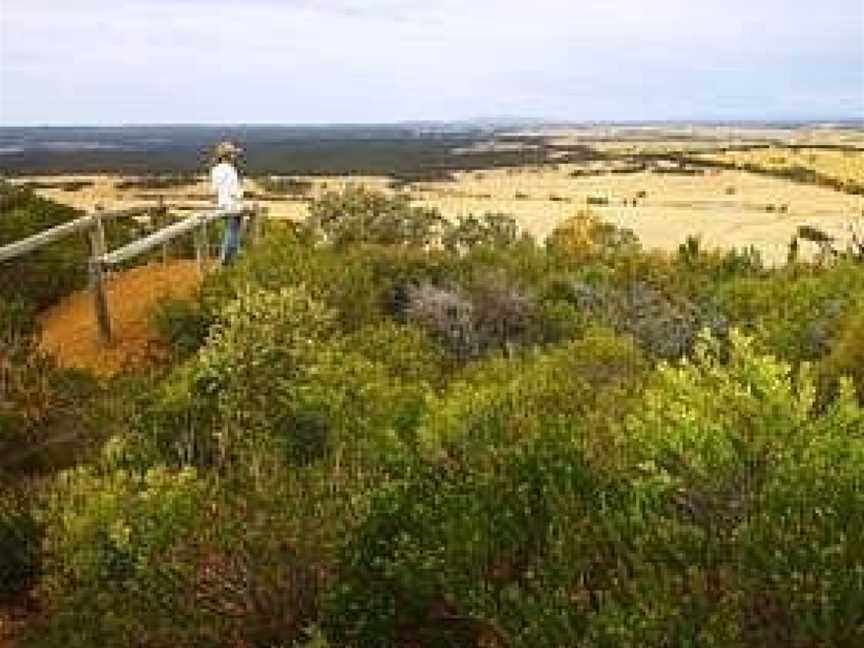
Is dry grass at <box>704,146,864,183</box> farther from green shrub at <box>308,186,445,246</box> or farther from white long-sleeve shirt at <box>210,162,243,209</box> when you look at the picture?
white long-sleeve shirt at <box>210,162,243,209</box>

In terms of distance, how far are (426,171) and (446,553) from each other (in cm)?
11007

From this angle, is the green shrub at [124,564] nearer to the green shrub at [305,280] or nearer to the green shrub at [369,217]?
the green shrub at [305,280]

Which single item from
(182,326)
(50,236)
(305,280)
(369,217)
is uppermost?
(50,236)

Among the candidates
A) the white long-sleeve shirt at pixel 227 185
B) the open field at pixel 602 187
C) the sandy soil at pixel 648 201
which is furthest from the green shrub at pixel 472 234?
the white long-sleeve shirt at pixel 227 185

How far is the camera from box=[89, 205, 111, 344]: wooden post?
15531 millimetres

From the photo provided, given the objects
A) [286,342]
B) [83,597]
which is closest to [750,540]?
[83,597]

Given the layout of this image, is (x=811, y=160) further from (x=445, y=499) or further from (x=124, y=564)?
(x=445, y=499)

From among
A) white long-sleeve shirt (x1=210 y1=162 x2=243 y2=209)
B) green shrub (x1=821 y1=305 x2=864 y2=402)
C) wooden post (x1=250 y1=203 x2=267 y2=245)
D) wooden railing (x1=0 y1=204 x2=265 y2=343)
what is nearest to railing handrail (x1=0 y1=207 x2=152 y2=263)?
wooden railing (x1=0 y1=204 x2=265 y2=343)

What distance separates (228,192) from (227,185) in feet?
0.28

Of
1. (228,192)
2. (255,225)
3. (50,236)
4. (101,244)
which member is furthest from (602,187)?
(50,236)

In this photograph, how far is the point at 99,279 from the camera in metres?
15.6

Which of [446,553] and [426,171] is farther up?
[446,553]

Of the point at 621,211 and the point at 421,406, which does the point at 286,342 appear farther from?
the point at 621,211

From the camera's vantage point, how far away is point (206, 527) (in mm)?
9008
